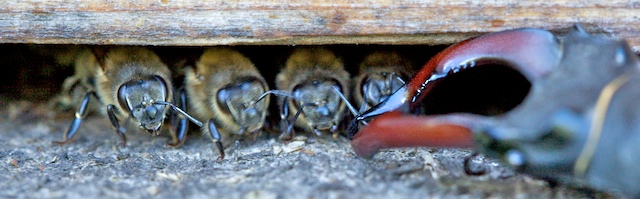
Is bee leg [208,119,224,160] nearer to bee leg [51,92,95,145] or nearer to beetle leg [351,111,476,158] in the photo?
bee leg [51,92,95,145]

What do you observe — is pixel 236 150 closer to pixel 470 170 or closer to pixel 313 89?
pixel 313 89

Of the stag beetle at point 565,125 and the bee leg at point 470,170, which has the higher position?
the stag beetle at point 565,125

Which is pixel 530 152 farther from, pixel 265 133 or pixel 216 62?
pixel 216 62

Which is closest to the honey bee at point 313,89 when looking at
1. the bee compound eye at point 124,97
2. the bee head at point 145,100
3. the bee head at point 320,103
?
the bee head at point 320,103

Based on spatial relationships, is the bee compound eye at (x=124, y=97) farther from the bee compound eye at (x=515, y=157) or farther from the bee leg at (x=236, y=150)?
the bee compound eye at (x=515, y=157)

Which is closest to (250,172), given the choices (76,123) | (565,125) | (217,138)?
(217,138)
